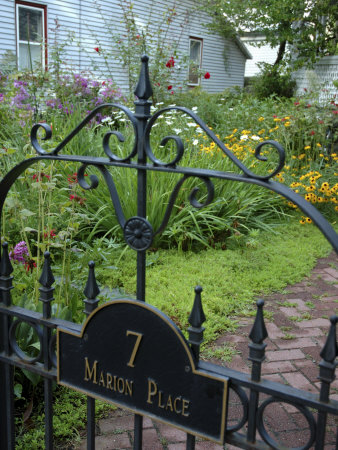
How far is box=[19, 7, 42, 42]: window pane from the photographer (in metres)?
11.1

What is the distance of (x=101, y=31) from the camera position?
523 inches

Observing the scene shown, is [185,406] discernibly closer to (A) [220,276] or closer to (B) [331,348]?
(B) [331,348]

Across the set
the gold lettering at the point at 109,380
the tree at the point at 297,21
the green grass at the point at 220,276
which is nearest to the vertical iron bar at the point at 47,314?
Answer: the gold lettering at the point at 109,380

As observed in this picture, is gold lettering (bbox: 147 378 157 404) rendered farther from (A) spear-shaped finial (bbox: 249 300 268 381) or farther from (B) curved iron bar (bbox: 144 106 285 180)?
(B) curved iron bar (bbox: 144 106 285 180)

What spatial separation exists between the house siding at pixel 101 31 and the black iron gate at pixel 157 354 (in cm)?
858

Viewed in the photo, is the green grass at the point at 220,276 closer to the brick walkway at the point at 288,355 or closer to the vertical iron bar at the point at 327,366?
the brick walkway at the point at 288,355

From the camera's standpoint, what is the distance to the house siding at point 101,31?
11138 mm

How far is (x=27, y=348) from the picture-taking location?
224cm

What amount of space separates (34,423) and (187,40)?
16595mm

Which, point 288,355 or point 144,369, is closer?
point 144,369

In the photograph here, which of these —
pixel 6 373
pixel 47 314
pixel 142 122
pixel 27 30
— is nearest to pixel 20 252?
pixel 6 373

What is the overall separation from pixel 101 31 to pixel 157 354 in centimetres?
1339

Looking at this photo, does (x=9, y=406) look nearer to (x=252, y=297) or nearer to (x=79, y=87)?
(x=252, y=297)

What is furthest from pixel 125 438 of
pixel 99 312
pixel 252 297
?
pixel 252 297
